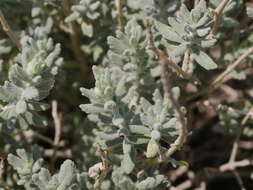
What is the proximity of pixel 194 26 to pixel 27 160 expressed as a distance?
3.02ft

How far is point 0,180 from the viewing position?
2240 mm

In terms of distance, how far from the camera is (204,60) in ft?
7.04

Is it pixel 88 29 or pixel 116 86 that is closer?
pixel 116 86

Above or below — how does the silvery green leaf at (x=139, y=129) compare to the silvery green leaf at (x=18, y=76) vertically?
below

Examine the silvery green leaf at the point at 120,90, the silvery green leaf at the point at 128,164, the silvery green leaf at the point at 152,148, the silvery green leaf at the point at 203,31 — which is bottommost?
the silvery green leaf at the point at 128,164

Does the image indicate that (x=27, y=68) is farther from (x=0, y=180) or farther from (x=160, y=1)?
(x=160, y=1)

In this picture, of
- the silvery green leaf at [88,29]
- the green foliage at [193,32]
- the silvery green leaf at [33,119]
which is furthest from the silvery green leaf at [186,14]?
the silvery green leaf at [33,119]

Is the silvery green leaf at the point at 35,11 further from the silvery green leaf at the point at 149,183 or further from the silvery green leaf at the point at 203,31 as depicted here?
the silvery green leaf at the point at 149,183

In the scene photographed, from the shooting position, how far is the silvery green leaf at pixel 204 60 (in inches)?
83.0

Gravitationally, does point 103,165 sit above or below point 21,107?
below

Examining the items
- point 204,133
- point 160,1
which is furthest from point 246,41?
point 204,133

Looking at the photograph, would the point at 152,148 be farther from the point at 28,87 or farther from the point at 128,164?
the point at 28,87

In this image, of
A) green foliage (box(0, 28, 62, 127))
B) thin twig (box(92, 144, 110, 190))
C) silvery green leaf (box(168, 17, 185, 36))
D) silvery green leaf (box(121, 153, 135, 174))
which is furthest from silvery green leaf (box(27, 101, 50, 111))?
silvery green leaf (box(168, 17, 185, 36))

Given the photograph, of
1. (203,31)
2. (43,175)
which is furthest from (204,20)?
(43,175)
